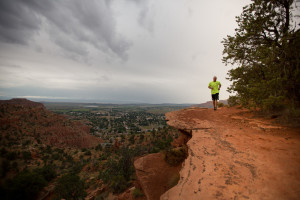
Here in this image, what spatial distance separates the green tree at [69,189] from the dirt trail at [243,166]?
17.6m

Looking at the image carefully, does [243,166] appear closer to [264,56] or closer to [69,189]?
[264,56]

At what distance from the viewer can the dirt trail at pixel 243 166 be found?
10.9ft

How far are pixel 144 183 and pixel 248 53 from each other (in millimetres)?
13027

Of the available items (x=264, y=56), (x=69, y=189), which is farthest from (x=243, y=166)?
(x=69, y=189)

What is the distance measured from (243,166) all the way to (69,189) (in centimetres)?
2028

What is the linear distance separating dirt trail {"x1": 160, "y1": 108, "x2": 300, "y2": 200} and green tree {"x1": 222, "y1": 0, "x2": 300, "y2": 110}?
1766 millimetres

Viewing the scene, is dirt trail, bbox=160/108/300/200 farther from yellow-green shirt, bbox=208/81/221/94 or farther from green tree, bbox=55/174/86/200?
green tree, bbox=55/174/86/200

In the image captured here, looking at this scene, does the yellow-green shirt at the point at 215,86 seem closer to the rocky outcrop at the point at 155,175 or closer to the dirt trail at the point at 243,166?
the dirt trail at the point at 243,166

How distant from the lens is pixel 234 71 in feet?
29.2

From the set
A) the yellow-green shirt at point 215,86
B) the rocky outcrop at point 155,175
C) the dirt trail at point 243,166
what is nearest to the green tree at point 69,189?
the rocky outcrop at point 155,175

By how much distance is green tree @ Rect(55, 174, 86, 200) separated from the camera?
49.7ft

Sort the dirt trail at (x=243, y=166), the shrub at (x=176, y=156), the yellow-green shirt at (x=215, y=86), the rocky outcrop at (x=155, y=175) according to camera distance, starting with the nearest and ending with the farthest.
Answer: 1. the dirt trail at (x=243, y=166)
2. the rocky outcrop at (x=155, y=175)
3. the yellow-green shirt at (x=215, y=86)
4. the shrub at (x=176, y=156)

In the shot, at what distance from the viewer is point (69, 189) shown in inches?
605

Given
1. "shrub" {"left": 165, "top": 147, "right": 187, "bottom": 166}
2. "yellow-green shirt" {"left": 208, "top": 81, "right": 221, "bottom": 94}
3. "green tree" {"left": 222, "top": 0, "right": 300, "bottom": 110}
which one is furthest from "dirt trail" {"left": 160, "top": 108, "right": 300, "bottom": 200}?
"shrub" {"left": 165, "top": 147, "right": 187, "bottom": 166}
